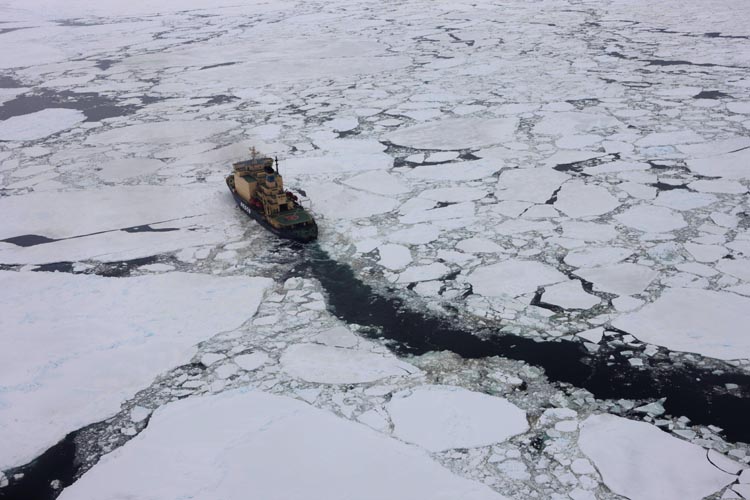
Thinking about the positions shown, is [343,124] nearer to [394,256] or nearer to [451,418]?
[394,256]

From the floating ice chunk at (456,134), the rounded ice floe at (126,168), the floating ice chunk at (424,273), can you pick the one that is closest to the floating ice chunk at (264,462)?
the floating ice chunk at (424,273)

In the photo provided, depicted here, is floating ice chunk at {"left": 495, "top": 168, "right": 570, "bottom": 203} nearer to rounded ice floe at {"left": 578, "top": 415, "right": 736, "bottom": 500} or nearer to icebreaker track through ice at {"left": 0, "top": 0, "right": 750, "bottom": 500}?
icebreaker track through ice at {"left": 0, "top": 0, "right": 750, "bottom": 500}

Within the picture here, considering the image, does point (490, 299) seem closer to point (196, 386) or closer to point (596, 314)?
point (596, 314)

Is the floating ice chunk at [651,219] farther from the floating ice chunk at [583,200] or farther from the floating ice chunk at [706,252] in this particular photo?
the floating ice chunk at [706,252]

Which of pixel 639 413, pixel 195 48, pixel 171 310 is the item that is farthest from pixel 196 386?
pixel 195 48

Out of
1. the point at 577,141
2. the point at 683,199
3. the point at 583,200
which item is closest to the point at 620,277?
the point at 583,200
